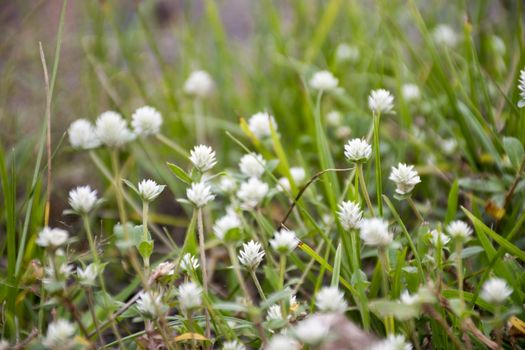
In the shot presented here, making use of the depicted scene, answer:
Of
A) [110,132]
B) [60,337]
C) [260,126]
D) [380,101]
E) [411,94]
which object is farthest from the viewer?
[411,94]

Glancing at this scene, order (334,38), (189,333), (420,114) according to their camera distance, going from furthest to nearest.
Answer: (334,38)
(420,114)
(189,333)

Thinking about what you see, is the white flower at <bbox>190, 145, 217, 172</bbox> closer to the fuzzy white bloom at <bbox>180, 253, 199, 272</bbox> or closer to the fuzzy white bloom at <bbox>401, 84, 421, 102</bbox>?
the fuzzy white bloom at <bbox>180, 253, 199, 272</bbox>

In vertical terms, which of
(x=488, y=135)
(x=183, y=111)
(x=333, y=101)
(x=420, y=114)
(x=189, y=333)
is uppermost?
(x=183, y=111)

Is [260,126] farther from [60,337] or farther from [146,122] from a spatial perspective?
[60,337]

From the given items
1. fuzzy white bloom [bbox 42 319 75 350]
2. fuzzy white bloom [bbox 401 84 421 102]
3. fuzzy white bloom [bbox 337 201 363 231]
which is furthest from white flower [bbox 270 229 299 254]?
fuzzy white bloom [bbox 401 84 421 102]

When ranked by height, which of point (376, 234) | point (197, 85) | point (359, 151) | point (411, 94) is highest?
point (197, 85)

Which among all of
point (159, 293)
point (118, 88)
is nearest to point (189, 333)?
point (159, 293)

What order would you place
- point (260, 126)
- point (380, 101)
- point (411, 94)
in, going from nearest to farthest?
point (380, 101)
point (260, 126)
point (411, 94)

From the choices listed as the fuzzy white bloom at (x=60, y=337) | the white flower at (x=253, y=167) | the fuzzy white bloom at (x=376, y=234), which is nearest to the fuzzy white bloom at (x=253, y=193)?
the white flower at (x=253, y=167)

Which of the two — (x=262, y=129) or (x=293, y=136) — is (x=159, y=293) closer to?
(x=262, y=129)

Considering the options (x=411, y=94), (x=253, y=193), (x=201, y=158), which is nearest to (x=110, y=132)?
(x=201, y=158)

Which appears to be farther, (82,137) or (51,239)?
(82,137)
